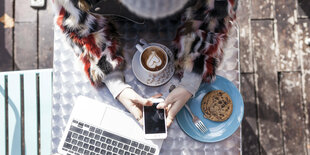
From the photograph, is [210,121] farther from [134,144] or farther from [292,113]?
[292,113]

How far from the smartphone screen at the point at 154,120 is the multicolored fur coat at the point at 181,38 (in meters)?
0.17

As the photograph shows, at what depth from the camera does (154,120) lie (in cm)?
87

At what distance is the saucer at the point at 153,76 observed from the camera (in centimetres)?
91

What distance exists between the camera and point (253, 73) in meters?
1.64

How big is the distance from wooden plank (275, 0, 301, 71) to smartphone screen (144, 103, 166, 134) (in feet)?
3.65

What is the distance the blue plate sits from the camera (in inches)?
35.5

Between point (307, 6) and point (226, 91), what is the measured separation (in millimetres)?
1163

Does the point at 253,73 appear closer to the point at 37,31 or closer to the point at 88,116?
the point at 88,116

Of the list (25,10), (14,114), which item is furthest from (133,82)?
(25,10)

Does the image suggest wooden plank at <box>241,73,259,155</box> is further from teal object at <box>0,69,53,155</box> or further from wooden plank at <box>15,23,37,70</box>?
wooden plank at <box>15,23,37,70</box>

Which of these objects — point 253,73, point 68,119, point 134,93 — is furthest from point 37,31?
point 253,73

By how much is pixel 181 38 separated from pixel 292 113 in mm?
1151

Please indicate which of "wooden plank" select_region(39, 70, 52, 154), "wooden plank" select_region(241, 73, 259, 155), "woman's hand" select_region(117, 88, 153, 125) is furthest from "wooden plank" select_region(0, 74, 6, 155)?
"wooden plank" select_region(241, 73, 259, 155)

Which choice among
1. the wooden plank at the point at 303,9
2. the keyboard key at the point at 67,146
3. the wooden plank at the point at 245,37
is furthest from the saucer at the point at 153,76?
the wooden plank at the point at 303,9
